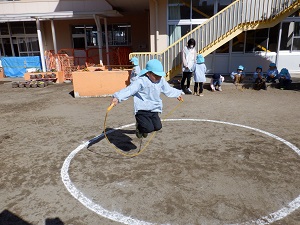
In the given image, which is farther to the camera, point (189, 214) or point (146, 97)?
point (146, 97)

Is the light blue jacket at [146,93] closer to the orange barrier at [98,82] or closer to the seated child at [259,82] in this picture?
the orange barrier at [98,82]

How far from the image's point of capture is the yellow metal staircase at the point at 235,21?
33.3ft

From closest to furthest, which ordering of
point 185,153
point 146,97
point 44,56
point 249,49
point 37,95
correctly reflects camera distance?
point 146,97 → point 185,153 → point 37,95 → point 249,49 → point 44,56

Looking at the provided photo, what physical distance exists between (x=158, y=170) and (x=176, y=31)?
32.3 ft

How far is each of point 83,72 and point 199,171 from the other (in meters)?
7.06

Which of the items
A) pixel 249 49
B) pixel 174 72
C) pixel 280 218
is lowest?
pixel 280 218

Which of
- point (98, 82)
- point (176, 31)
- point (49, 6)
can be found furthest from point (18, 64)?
point (176, 31)

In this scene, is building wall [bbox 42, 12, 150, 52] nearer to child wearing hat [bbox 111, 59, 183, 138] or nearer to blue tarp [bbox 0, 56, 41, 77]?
blue tarp [bbox 0, 56, 41, 77]

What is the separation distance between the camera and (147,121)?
4434mm

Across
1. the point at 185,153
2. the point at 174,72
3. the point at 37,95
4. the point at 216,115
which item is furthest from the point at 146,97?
the point at 37,95

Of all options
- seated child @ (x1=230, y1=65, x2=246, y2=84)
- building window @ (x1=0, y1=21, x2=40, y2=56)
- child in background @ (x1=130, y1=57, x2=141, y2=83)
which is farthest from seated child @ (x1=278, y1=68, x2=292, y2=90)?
building window @ (x1=0, y1=21, x2=40, y2=56)

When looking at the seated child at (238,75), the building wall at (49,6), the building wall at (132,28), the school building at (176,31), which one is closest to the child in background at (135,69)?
the school building at (176,31)

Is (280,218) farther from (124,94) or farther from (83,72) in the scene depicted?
(83,72)

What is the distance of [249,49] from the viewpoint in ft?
42.9
